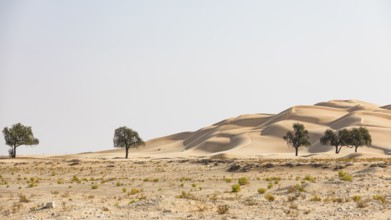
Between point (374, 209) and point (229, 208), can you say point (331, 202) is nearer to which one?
point (374, 209)

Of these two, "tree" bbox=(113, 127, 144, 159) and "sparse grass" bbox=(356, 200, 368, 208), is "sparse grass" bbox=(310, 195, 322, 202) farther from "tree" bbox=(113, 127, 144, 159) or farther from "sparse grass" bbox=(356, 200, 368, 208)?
"tree" bbox=(113, 127, 144, 159)

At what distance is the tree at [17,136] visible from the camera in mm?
112812

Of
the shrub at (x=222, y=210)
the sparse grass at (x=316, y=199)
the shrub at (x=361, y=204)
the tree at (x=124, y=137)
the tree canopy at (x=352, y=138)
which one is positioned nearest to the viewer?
the shrub at (x=222, y=210)

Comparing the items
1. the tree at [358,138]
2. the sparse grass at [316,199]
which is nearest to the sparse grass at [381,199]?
the sparse grass at [316,199]

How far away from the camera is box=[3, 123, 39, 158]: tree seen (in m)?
113

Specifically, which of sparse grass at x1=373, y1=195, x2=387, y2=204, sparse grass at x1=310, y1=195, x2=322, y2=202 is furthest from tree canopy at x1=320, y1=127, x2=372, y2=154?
sparse grass at x1=310, y1=195, x2=322, y2=202

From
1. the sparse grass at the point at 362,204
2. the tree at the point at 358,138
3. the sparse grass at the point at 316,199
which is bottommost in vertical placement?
the sparse grass at the point at 362,204

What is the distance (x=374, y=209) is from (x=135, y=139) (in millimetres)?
100574

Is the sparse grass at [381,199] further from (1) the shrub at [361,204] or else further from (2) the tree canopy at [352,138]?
(2) the tree canopy at [352,138]

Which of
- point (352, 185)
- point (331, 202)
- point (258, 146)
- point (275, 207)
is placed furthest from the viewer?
point (258, 146)

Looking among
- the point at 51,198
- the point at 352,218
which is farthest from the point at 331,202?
the point at 51,198

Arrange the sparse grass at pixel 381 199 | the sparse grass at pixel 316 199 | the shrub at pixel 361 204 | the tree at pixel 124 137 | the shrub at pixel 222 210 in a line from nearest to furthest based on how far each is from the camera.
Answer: the shrub at pixel 222 210, the shrub at pixel 361 204, the sparse grass at pixel 381 199, the sparse grass at pixel 316 199, the tree at pixel 124 137

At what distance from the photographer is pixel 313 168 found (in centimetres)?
5672

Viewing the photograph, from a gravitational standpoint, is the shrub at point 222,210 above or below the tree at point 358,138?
below
